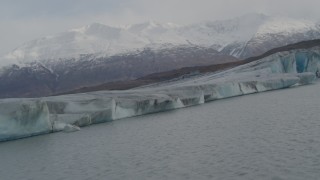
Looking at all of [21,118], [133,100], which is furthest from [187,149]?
[133,100]

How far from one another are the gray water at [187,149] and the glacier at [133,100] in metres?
1.28

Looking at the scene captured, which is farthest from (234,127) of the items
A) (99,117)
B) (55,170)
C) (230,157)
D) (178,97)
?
(178,97)

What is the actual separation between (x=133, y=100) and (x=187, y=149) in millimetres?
20473

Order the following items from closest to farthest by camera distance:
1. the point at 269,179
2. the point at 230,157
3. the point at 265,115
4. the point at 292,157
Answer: the point at 269,179 → the point at 292,157 → the point at 230,157 → the point at 265,115

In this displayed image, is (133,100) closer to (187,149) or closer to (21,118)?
(21,118)

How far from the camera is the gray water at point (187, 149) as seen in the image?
770 inches

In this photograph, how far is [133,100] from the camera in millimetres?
44656

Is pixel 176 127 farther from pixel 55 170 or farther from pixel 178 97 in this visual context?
pixel 178 97

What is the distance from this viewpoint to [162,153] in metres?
24.4

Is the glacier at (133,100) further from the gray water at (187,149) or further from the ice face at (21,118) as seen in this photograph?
the gray water at (187,149)

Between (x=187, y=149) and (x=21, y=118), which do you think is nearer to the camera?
(x=187, y=149)

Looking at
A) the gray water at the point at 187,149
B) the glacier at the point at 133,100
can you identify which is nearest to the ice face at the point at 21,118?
the glacier at the point at 133,100

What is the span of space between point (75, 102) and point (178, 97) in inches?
466

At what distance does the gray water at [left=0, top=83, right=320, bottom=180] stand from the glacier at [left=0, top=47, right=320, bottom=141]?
128cm
